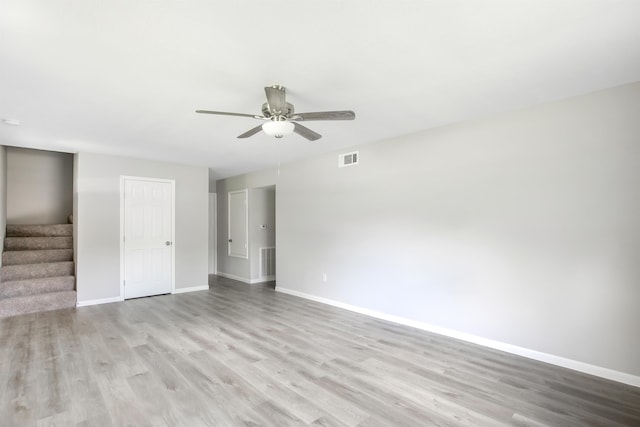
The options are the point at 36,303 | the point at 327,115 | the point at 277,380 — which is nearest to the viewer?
the point at 327,115

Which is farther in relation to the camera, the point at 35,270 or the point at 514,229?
the point at 35,270

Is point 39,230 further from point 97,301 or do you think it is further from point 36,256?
point 97,301

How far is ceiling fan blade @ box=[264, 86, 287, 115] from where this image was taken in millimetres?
2494

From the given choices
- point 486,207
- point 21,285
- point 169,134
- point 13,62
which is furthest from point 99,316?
point 486,207

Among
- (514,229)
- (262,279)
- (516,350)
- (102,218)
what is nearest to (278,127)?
(514,229)

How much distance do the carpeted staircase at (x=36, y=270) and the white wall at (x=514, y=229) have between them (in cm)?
455

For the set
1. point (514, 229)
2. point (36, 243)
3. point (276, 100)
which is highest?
point (276, 100)

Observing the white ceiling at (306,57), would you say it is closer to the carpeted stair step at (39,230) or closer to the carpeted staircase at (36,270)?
the carpeted staircase at (36,270)

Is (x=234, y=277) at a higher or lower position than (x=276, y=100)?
lower

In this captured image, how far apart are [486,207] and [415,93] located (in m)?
1.52

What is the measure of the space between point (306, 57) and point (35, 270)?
5.72 metres

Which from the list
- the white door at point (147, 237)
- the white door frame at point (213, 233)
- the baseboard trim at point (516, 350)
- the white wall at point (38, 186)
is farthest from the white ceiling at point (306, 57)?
the white door frame at point (213, 233)

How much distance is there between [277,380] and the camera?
105 inches

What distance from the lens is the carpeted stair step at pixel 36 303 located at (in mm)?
4547
